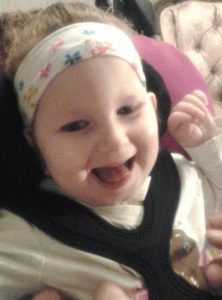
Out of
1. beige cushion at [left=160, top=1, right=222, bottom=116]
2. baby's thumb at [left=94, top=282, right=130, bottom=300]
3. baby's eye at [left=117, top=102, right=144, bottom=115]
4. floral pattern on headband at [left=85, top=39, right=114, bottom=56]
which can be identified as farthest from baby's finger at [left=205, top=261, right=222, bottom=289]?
beige cushion at [left=160, top=1, right=222, bottom=116]

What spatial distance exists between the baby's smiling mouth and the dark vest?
0.25 feet

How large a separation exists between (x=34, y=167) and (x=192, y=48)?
1680 millimetres

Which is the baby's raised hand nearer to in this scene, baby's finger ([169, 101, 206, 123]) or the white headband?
baby's finger ([169, 101, 206, 123])

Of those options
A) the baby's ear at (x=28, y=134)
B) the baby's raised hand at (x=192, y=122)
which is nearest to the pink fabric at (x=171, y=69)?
the baby's raised hand at (x=192, y=122)

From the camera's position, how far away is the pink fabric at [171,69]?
1.19m

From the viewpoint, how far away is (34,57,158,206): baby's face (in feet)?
2.66

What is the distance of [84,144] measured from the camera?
820mm

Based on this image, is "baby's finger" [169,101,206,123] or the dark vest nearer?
Result: the dark vest

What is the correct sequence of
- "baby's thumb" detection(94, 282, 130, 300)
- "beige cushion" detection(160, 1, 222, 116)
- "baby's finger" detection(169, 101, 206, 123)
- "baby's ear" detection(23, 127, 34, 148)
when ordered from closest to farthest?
"baby's thumb" detection(94, 282, 130, 300) → "baby's ear" detection(23, 127, 34, 148) → "baby's finger" detection(169, 101, 206, 123) → "beige cushion" detection(160, 1, 222, 116)

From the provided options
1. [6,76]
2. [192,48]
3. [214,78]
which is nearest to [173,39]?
[192,48]

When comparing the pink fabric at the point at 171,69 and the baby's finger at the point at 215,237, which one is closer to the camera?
the baby's finger at the point at 215,237

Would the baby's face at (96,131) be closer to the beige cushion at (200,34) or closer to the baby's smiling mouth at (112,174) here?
the baby's smiling mouth at (112,174)

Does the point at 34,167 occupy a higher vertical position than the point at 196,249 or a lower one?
higher

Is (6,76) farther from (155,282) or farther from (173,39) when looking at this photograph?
(173,39)
